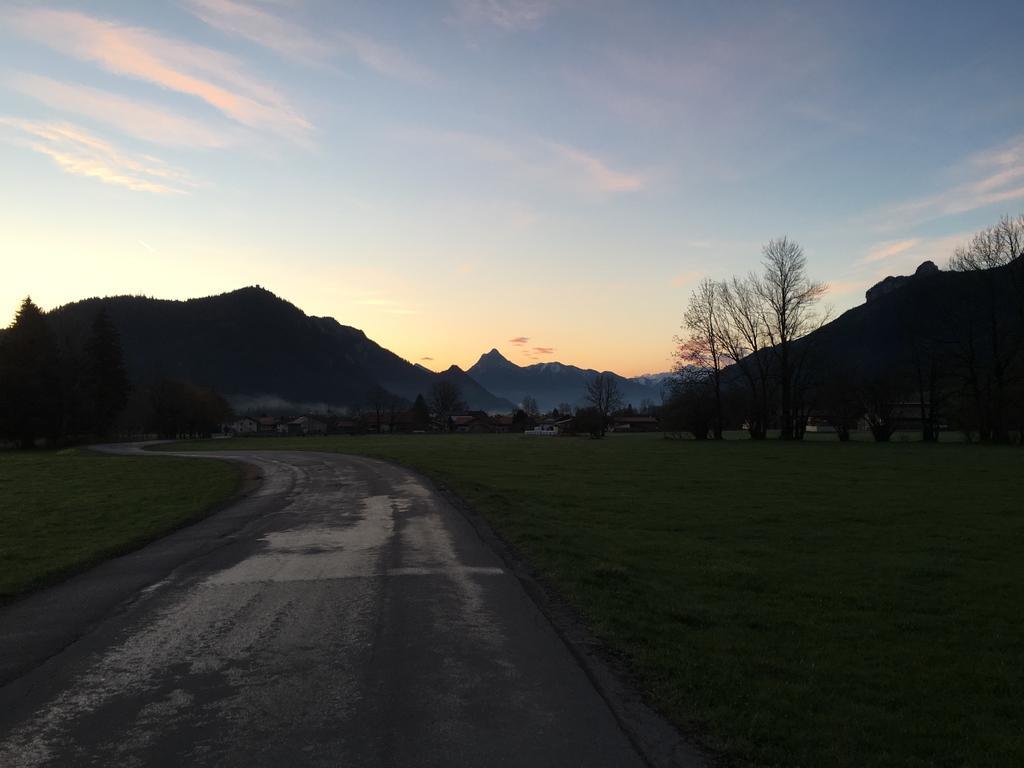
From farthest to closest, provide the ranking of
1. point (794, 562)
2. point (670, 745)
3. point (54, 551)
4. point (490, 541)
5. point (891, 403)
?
point (891, 403)
point (490, 541)
point (54, 551)
point (794, 562)
point (670, 745)

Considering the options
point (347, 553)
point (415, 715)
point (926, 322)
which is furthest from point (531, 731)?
point (926, 322)

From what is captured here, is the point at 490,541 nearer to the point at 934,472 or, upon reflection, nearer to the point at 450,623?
the point at 450,623

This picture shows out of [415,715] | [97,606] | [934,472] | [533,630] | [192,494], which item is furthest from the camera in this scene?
[934,472]

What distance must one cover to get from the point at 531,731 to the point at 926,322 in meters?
87.5

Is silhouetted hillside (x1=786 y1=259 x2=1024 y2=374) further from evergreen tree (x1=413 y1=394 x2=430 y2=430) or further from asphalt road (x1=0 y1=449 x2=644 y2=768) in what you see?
evergreen tree (x1=413 y1=394 x2=430 y2=430)

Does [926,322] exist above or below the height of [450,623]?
above

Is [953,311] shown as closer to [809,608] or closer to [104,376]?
[809,608]

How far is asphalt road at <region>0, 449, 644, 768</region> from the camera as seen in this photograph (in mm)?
4945

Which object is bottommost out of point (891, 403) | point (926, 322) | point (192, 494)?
point (192, 494)

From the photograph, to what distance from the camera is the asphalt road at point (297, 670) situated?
4945 millimetres

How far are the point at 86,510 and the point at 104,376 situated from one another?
82.5 m

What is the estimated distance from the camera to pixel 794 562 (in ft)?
41.9

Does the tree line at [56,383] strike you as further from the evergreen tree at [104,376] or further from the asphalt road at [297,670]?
the asphalt road at [297,670]

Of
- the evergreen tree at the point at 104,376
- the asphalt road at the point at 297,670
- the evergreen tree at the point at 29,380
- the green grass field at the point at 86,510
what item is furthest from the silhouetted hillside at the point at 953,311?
the evergreen tree at the point at 104,376
